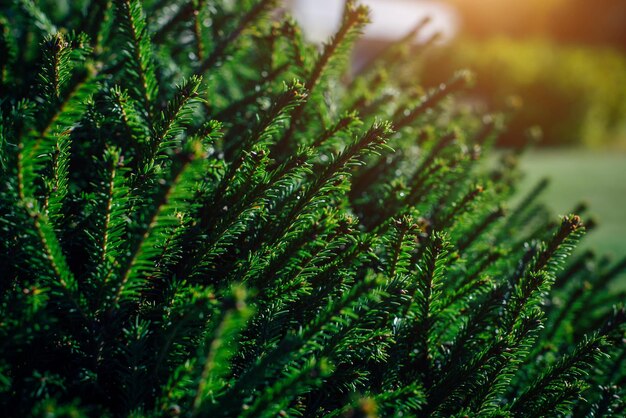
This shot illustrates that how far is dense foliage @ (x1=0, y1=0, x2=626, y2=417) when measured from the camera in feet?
2.88

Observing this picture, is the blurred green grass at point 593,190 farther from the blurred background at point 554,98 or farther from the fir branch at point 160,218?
A: the fir branch at point 160,218

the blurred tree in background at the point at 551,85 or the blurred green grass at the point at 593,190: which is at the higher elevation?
the blurred tree in background at the point at 551,85

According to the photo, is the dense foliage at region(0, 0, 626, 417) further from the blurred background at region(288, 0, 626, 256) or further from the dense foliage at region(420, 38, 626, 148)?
the dense foliage at region(420, 38, 626, 148)

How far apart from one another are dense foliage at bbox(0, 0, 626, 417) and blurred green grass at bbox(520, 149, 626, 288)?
319cm

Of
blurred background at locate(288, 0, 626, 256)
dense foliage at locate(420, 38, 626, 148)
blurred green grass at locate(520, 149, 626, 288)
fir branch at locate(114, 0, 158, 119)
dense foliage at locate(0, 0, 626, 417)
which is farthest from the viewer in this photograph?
dense foliage at locate(420, 38, 626, 148)

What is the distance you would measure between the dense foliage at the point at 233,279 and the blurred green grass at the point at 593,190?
3.19 m

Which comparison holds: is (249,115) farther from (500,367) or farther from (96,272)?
(500,367)

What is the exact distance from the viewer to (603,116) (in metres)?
16.6

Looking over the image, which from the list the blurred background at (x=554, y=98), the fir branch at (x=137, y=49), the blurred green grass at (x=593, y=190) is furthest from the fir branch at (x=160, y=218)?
the blurred green grass at (x=593, y=190)

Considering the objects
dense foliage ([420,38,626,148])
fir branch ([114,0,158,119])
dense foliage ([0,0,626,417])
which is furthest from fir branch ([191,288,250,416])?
dense foliage ([420,38,626,148])

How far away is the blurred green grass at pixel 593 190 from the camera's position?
5.16m

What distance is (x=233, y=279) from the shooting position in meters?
1.11

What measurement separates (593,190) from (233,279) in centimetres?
806

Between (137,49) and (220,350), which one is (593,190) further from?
(220,350)
